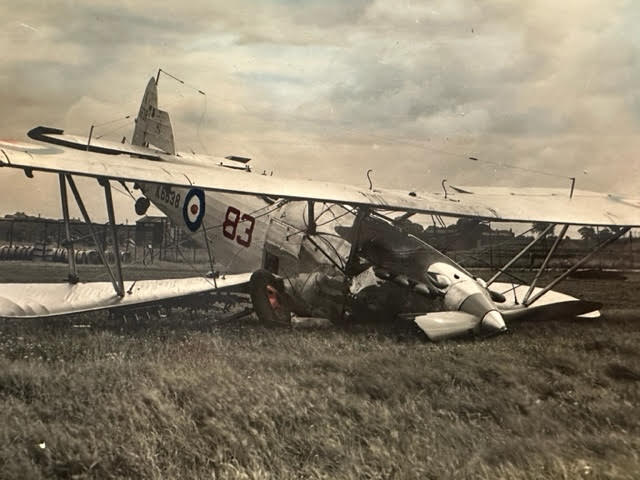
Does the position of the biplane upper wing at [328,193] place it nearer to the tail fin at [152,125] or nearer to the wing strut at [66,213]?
the wing strut at [66,213]

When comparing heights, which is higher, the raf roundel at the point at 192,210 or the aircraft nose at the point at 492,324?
the raf roundel at the point at 192,210

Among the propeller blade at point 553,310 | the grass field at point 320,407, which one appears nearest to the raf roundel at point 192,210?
the grass field at point 320,407

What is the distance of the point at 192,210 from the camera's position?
1231 cm

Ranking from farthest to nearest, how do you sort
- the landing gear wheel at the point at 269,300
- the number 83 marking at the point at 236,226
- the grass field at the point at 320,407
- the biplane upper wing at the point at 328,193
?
the number 83 marking at the point at 236,226 < the landing gear wheel at the point at 269,300 < the biplane upper wing at the point at 328,193 < the grass field at the point at 320,407

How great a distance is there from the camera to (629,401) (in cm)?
496

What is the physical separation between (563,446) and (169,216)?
10359 millimetres

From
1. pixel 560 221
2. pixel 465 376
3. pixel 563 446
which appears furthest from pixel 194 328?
pixel 563 446

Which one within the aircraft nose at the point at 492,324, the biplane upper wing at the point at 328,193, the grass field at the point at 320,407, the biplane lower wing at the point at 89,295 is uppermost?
the biplane upper wing at the point at 328,193

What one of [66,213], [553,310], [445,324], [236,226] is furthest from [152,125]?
[553,310]

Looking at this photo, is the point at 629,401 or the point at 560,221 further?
the point at 560,221

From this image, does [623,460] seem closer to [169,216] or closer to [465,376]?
[465,376]

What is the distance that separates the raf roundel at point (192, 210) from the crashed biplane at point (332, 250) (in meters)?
1.43

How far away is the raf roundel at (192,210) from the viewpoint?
11914 mm

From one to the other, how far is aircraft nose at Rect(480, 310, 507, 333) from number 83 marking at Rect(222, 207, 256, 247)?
472 cm
